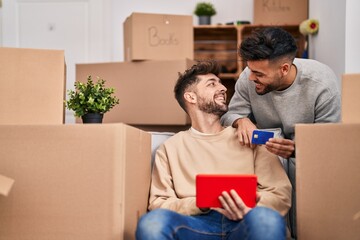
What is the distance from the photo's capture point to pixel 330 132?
4.73 feet

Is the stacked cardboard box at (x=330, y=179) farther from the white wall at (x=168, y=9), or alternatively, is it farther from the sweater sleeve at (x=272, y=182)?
the white wall at (x=168, y=9)

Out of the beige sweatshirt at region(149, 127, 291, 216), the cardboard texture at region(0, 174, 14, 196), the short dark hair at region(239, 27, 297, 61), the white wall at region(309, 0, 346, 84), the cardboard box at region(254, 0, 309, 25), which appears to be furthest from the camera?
the cardboard box at region(254, 0, 309, 25)

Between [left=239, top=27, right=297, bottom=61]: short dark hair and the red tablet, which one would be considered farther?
[left=239, top=27, right=297, bottom=61]: short dark hair

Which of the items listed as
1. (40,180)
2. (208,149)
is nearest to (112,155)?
(40,180)

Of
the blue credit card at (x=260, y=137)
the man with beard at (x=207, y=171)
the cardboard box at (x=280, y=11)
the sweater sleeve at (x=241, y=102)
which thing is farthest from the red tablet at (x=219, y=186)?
the cardboard box at (x=280, y=11)

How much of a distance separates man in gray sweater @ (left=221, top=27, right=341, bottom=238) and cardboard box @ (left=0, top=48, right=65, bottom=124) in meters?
0.67

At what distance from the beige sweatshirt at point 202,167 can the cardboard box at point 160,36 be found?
104cm

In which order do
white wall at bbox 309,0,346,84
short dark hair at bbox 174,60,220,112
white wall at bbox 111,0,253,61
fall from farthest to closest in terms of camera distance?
white wall at bbox 111,0,253,61, white wall at bbox 309,0,346,84, short dark hair at bbox 174,60,220,112

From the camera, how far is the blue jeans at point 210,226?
1.34m

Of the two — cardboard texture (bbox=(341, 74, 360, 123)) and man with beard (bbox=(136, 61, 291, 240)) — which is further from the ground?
cardboard texture (bbox=(341, 74, 360, 123))

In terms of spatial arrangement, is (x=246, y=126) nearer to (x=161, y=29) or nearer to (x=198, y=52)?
(x=161, y=29)

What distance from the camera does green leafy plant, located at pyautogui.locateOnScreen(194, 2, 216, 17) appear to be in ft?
12.8

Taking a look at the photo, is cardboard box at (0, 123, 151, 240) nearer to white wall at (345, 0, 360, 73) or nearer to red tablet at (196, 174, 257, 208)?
red tablet at (196, 174, 257, 208)

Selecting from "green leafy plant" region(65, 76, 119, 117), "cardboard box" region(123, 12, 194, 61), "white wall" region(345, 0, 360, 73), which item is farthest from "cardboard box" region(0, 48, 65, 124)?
"white wall" region(345, 0, 360, 73)
